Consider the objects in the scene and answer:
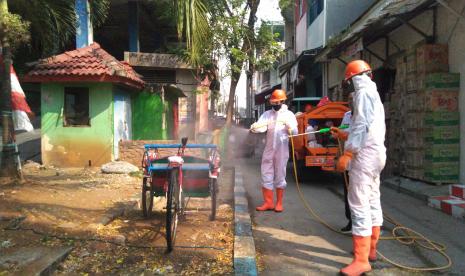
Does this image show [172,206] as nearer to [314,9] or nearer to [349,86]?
[349,86]

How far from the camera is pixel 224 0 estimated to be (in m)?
13.2

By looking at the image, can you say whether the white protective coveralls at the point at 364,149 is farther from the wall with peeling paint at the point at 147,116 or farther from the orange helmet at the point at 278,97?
the wall with peeling paint at the point at 147,116

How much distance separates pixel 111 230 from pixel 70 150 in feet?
26.4

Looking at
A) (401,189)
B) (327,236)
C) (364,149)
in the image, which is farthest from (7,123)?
(401,189)

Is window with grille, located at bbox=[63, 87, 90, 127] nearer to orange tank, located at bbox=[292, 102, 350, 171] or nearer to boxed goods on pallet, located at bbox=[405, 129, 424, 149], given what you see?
orange tank, located at bbox=[292, 102, 350, 171]

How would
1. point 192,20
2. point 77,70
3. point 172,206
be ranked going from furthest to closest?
point 77,70, point 192,20, point 172,206

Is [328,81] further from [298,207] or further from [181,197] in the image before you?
[181,197]

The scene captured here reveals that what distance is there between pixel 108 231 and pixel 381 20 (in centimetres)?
802

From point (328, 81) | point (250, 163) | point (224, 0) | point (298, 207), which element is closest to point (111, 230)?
point (298, 207)

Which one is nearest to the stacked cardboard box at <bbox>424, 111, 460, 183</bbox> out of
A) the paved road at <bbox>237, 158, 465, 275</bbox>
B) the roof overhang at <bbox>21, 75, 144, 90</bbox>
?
the paved road at <bbox>237, 158, 465, 275</bbox>

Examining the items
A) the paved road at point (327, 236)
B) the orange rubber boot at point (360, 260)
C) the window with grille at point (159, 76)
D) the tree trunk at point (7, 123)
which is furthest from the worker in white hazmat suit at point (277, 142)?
the window with grille at point (159, 76)

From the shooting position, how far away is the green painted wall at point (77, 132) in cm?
1307

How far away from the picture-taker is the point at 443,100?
8773mm

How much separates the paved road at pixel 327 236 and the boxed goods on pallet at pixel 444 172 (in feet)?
2.31
